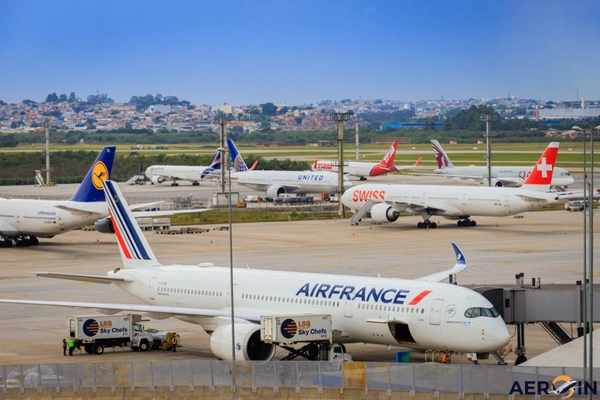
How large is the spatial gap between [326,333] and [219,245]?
168ft

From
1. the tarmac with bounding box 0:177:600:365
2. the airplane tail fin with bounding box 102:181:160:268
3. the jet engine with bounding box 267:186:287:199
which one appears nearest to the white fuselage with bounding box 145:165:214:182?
the jet engine with bounding box 267:186:287:199

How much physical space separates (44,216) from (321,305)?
50660 millimetres

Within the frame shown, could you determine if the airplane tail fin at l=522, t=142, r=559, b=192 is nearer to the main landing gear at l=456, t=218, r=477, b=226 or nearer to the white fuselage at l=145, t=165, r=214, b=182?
the main landing gear at l=456, t=218, r=477, b=226

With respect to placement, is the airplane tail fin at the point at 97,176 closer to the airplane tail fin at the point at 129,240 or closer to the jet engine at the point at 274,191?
the airplane tail fin at the point at 129,240

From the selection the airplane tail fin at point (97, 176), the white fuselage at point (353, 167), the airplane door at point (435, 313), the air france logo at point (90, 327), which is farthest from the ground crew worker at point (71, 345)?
the white fuselage at point (353, 167)

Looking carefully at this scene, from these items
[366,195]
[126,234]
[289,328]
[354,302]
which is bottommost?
[289,328]

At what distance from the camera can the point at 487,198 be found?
338ft

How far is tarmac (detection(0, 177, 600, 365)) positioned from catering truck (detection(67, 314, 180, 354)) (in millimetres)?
518

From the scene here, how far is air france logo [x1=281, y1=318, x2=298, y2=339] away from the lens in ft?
137

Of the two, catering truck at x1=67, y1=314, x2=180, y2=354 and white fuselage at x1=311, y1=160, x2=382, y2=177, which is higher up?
white fuselage at x1=311, y1=160, x2=382, y2=177

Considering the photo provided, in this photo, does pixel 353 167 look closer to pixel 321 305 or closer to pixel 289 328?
pixel 321 305

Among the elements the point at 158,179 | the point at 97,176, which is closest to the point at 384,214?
the point at 97,176

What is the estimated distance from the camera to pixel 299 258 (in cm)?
8312

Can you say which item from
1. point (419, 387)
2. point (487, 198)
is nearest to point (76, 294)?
point (419, 387)
